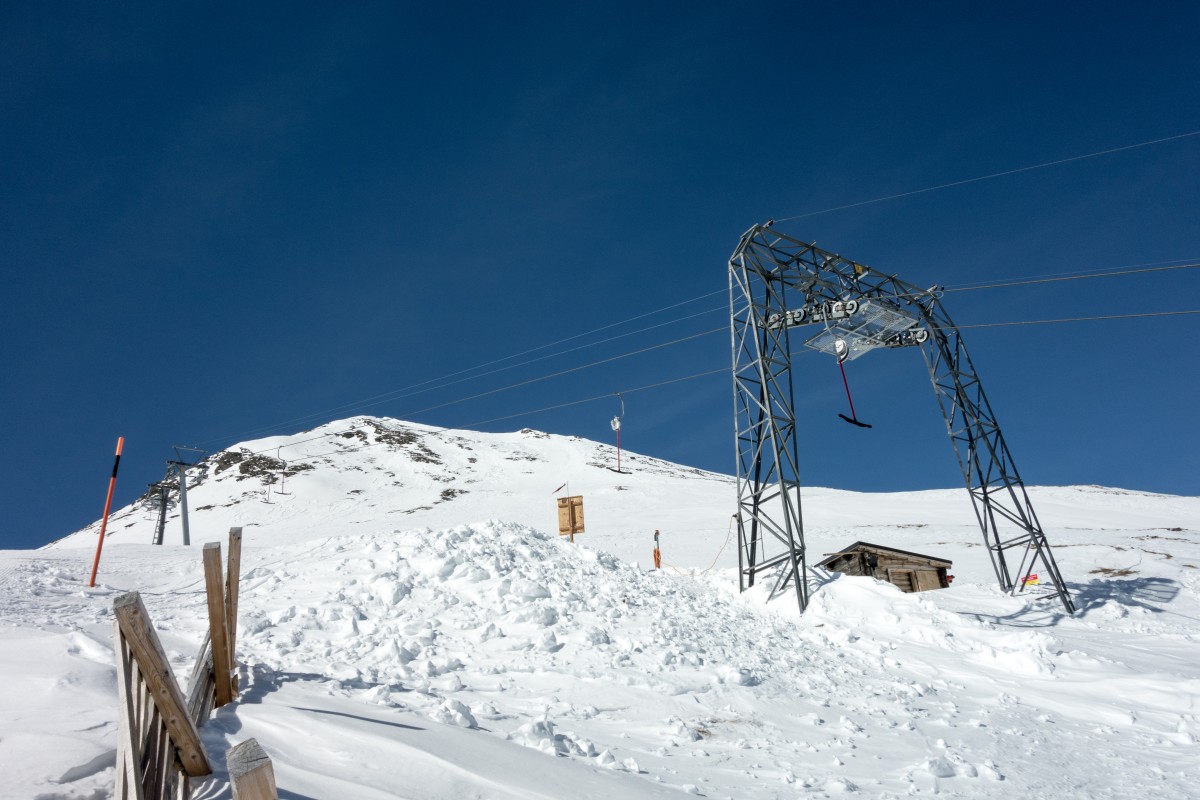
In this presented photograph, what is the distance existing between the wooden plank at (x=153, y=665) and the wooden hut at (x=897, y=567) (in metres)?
23.9

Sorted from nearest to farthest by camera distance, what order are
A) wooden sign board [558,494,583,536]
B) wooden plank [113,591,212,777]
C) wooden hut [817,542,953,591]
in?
1. wooden plank [113,591,212,777]
2. wooden sign board [558,494,583,536]
3. wooden hut [817,542,953,591]

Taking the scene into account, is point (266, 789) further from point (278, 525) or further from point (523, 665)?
point (278, 525)

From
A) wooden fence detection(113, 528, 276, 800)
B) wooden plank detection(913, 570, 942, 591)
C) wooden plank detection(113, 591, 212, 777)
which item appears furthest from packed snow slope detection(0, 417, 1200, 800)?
wooden plank detection(913, 570, 942, 591)

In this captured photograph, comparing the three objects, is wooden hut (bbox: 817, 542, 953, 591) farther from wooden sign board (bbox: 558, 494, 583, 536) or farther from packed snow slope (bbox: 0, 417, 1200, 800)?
wooden sign board (bbox: 558, 494, 583, 536)

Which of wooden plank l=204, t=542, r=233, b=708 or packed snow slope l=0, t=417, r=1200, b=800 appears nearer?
packed snow slope l=0, t=417, r=1200, b=800

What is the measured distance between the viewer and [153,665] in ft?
11.3

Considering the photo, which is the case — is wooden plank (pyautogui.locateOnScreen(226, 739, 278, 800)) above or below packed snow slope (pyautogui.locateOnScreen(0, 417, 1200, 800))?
above

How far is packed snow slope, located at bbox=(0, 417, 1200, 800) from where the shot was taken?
16.6ft

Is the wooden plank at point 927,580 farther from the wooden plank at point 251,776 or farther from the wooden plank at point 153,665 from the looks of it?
the wooden plank at point 251,776

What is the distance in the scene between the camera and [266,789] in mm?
2377

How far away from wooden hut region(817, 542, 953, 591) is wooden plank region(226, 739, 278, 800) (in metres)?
24.7

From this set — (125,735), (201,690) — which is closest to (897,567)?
(201,690)

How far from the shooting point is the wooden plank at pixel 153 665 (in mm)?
3369

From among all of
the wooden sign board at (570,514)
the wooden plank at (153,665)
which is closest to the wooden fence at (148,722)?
the wooden plank at (153,665)
